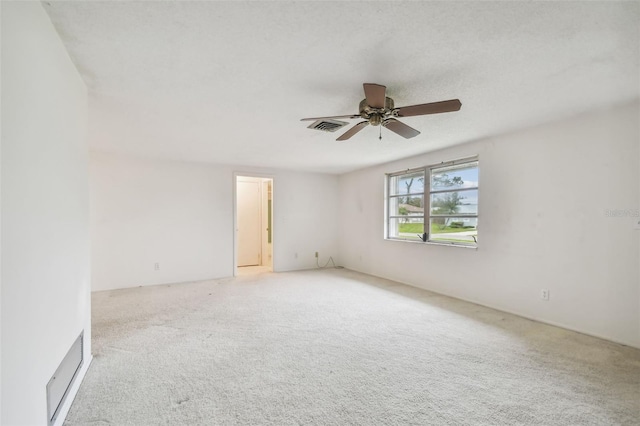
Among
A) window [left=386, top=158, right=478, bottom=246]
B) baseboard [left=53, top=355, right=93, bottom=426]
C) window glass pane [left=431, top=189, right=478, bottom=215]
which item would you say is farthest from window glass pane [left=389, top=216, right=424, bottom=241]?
baseboard [left=53, top=355, right=93, bottom=426]

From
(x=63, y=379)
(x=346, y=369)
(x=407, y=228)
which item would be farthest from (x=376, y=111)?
(x=407, y=228)

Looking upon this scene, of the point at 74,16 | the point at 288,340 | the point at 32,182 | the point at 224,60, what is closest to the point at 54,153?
the point at 32,182

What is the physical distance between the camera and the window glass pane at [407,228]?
473cm

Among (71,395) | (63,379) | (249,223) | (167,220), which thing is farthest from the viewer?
(249,223)

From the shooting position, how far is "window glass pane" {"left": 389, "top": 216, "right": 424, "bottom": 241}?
473 cm

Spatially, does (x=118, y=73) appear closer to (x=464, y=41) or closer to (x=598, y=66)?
(x=464, y=41)

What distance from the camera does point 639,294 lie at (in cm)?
249

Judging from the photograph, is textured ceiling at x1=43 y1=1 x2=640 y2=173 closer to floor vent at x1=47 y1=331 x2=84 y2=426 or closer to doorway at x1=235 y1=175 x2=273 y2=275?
floor vent at x1=47 y1=331 x2=84 y2=426

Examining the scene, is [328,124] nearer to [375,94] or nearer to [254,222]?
[375,94]

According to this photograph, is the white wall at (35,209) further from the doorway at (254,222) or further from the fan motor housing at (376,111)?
the doorway at (254,222)

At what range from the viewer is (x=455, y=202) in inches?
163

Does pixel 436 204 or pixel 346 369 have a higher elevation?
pixel 436 204

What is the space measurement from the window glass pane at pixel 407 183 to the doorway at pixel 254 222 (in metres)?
2.85

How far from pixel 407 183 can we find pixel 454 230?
1.22m
